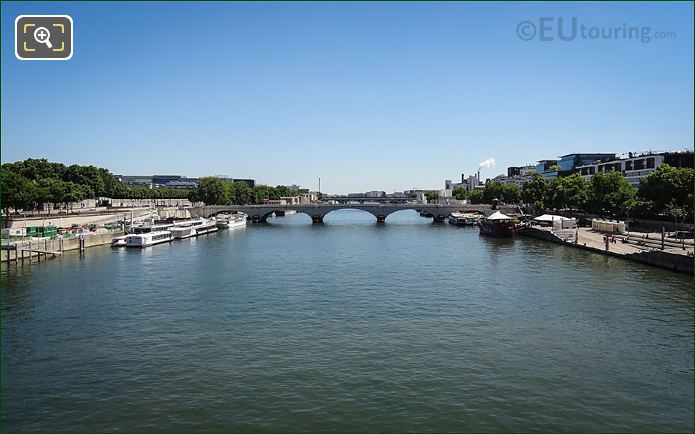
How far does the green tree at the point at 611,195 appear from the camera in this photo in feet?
221

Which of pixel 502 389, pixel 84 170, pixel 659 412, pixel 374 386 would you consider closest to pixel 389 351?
pixel 374 386

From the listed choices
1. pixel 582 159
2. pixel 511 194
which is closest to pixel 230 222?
pixel 511 194

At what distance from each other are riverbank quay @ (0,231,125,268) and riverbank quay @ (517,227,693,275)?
1810 inches

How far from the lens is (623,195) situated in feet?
225

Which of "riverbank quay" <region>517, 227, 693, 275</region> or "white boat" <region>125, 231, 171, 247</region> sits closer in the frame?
"riverbank quay" <region>517, 227, 693, 275</region>

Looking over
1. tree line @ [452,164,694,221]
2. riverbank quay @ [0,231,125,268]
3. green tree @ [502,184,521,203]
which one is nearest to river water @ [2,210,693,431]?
riverbank quay @ [0,231,125,268]

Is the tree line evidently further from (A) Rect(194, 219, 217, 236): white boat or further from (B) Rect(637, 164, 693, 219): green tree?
(A) Rect(194, 219, 217, 236): white boat

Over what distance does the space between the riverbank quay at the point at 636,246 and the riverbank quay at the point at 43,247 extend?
45981 millimetres

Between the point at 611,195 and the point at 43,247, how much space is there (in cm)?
6265

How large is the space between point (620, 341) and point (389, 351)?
9153 millimetres

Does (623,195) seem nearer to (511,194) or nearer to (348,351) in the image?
(511,194)

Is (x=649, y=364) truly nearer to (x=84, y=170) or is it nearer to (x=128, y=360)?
(x=128, y=360)

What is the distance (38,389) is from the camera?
1694cm

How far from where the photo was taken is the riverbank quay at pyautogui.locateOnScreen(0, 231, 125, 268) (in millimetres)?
43625
